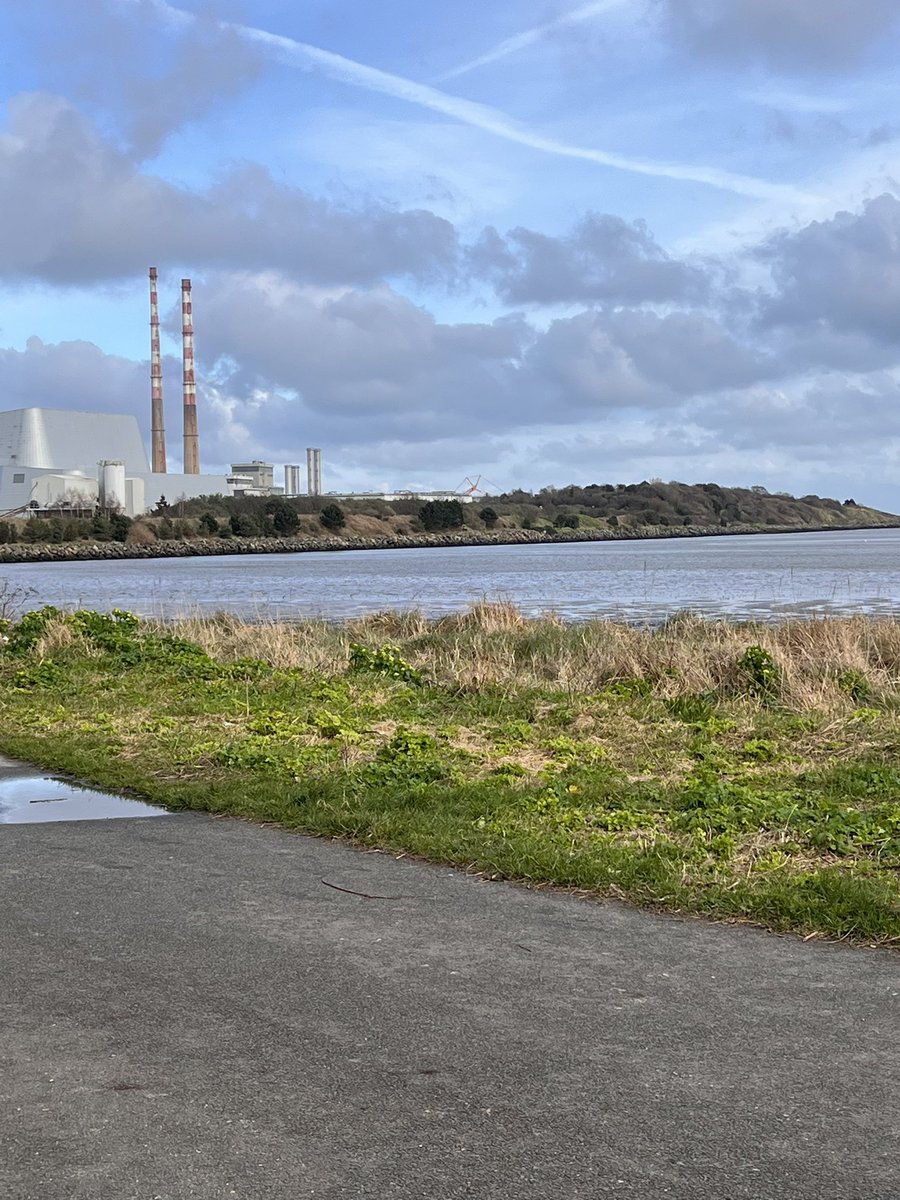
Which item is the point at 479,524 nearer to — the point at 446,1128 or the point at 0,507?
the point at 0,507

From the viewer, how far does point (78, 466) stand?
13900 cm

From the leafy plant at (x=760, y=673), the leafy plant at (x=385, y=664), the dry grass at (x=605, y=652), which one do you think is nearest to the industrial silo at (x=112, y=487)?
the dry grass at (x=605, y=652)

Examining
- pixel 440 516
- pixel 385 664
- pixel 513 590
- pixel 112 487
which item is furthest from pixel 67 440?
pixel 385 664

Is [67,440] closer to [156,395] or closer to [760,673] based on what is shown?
[156,395]

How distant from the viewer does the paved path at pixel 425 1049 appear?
3.73 m

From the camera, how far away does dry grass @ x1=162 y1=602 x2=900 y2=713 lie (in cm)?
1418

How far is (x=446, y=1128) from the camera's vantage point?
3961mm

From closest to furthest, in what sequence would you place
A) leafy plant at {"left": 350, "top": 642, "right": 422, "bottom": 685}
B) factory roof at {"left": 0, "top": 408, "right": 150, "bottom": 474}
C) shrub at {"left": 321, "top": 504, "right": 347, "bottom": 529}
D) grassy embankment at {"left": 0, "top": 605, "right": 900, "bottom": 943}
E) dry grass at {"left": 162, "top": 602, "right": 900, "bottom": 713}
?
1. grassy embankment at {"left": 0, "top": 605, "right": 900, "bottom": 943}
2. dry grass at {"left": 162, "top": 602, "right": 900, "bottom": 713}
3. leafy plant at {"left": 350, "top": 642, "right": 422, "bottom": 685}
4. factory roof at {"left": 0, "top": 408, "right": 150, "bottom": 474}
5. shrub at {"left": 321, "top": 504, "right": 347, "bottom": 529}

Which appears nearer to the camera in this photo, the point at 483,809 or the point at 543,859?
the point at 543,859

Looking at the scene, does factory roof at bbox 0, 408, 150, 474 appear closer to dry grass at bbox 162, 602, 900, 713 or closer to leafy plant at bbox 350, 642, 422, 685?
dry grass at bbox 162, 602, 900, 713

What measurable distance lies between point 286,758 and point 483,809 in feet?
7.74

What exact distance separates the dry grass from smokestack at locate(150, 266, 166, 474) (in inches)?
4657

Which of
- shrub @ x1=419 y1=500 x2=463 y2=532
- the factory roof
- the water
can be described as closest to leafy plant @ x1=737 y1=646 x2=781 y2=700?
the water

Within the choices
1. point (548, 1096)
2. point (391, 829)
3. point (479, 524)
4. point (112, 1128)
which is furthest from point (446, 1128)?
point (479, 524)
